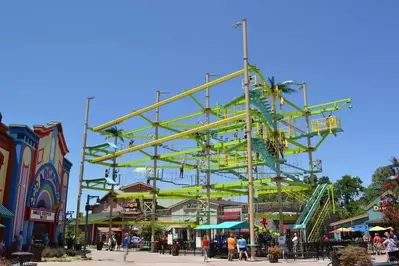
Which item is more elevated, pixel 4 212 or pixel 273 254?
pixel 4 212

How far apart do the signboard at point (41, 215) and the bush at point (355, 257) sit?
19123 millimetres

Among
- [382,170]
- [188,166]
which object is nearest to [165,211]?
[188,166]

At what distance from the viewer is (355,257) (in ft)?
42.5

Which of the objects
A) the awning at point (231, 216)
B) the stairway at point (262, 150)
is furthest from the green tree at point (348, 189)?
the stairway at point (262, 150)

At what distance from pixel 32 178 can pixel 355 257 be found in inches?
780

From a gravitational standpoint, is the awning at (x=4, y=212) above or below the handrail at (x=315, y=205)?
below

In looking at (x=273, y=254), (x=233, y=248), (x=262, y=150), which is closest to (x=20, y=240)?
(x=233, y=248)

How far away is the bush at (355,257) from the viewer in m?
12.8

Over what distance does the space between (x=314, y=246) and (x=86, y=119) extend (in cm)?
2355

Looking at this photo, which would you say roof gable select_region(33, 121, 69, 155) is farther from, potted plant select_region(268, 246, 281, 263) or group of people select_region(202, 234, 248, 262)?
potted plant select_region(268, 246, 281, 263)

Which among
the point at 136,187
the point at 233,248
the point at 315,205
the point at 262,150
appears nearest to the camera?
the point at 233,248

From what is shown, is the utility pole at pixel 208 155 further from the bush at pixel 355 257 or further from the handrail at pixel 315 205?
the bush at pixel 355 257

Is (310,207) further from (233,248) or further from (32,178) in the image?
(32,178)

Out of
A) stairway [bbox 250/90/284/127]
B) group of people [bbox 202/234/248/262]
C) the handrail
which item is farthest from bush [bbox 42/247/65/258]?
the handrail
